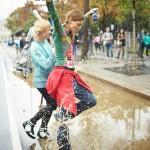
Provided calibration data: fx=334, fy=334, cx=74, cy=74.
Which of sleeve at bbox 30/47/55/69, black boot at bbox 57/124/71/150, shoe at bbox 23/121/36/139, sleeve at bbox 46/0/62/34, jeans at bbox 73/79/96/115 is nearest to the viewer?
sleeve at bbox 46/0/62/34

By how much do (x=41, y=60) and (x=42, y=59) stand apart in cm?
2

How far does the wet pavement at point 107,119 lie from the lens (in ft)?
16.4

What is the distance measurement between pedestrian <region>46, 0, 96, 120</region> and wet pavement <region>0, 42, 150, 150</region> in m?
0.50

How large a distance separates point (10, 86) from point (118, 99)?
4.62 meters

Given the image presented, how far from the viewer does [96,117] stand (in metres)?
6.50

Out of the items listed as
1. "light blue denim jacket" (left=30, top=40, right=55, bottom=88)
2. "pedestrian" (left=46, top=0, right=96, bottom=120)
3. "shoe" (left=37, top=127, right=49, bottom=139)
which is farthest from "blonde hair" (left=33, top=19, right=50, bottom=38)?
"shoe" (left=37, top=127, right=49, bottom=139)

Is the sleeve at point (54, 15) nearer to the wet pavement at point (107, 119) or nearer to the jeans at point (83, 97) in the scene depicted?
the jeans at point (83, 97)

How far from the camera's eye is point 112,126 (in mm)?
5824

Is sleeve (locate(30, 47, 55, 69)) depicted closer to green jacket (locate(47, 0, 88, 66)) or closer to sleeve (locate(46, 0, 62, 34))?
green jacket (locate(47, 0, 88, 66))

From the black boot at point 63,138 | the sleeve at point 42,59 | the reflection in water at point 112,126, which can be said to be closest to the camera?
the black boot at point 63,138

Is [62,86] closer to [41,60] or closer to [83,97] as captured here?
[83,97]

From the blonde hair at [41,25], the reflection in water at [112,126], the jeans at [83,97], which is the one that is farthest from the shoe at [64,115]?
the blonde hair at [41,25]

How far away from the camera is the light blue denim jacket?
4848 millimetres

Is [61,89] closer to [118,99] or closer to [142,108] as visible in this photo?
[142,108]
